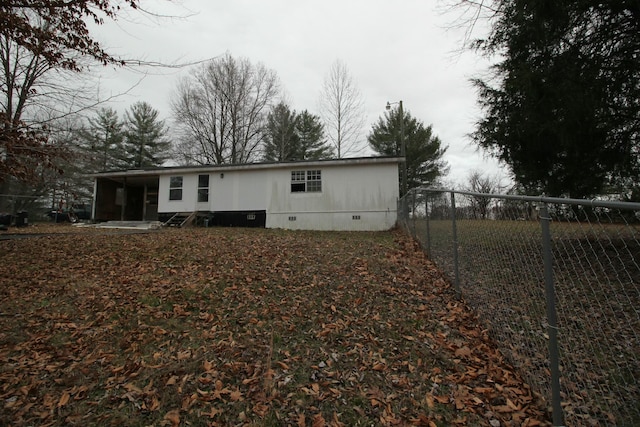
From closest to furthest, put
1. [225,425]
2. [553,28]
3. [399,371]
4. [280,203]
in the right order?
[225,425] → [399,371] → [553,28] → [280,203]

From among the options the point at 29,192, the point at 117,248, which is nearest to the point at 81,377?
the point at 117,248

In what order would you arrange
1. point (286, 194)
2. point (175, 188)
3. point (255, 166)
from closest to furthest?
1. point (286, 194)
2. point (255, 166)
3. point (175, 188)

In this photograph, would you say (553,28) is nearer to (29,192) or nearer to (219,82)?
(219,82)

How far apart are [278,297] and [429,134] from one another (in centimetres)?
2399

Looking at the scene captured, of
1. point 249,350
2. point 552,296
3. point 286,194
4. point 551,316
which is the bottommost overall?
point 249,350

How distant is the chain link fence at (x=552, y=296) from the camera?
211 cm

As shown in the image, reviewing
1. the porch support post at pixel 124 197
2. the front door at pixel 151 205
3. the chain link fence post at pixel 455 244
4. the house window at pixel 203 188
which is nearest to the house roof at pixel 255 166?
the house window at pixel 203 188

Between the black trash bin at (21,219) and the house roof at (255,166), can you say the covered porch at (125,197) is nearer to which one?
the house roof at (255,166)

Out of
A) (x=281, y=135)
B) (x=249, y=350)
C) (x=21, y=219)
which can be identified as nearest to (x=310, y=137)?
(x=281, y=135)

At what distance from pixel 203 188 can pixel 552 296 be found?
1486 cm

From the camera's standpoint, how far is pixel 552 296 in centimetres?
210

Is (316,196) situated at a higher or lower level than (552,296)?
higher

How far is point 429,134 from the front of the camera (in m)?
25.2

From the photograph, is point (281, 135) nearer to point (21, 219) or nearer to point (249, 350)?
point (21, 219)
